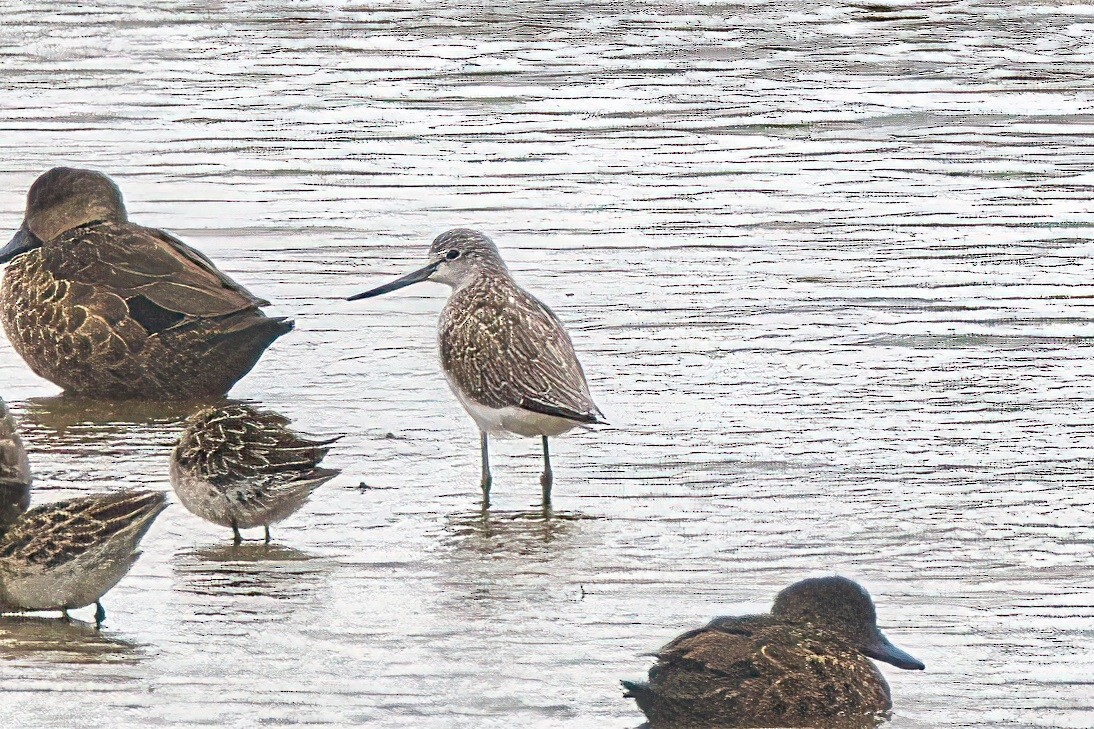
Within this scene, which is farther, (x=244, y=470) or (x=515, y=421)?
(x=515, y=421)

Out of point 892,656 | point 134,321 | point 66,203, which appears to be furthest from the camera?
point 66,203

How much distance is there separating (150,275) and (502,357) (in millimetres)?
2407

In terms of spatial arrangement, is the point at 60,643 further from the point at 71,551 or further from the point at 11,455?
the point at 11,455

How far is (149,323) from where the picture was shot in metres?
10.3

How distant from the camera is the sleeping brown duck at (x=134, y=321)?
1022 cm

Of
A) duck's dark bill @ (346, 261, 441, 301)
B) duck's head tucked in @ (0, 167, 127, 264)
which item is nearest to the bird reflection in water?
duck's dark bill @ (346, 261, 441, 301)

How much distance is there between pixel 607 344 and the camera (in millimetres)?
10703

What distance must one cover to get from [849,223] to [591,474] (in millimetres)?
4765

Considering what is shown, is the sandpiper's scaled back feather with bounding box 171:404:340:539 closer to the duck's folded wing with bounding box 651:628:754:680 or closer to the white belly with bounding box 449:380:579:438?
the white belly with bounding box 449:380:579:438

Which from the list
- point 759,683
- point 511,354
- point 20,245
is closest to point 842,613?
point 759,683

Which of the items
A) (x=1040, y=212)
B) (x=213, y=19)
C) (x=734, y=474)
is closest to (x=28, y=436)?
(x=734, y=474)

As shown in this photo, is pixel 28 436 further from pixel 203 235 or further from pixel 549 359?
pixel 203 235

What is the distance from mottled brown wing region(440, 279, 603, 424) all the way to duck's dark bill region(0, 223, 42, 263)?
2.73 meters

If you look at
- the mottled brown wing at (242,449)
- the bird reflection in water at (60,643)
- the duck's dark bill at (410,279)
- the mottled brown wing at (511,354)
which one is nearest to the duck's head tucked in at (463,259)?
the duck's dark bill at (410,279)
